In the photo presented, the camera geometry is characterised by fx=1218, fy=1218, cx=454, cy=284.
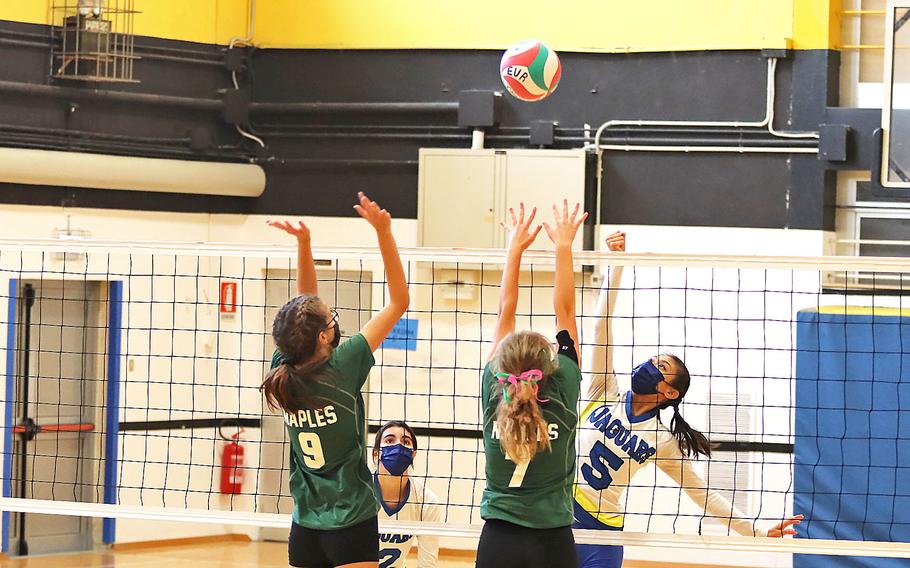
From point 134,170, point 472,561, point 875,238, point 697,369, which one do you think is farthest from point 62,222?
point 875,238

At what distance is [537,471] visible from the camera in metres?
4.08

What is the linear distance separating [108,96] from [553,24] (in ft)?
12.2

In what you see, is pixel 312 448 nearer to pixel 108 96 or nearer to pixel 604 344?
pixel 604 344

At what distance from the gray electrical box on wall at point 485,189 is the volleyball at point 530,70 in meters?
1.99

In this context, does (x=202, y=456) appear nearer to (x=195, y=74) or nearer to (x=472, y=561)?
(x=472, y=561)

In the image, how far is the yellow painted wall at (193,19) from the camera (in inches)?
401

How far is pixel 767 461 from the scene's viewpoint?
9.62 metres

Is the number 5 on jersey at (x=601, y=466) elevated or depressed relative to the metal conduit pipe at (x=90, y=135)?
depressed

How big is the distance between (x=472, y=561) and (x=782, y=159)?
13.5ft

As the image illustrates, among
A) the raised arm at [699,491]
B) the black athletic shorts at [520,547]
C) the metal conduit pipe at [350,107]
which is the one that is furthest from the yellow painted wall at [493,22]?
the black athletic shorts at [520,547]

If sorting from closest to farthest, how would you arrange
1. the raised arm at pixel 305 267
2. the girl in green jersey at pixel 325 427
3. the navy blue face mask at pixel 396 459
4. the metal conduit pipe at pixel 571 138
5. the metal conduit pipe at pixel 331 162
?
the girl in green jersey at pixel 325 427 → the raised arm at pixel 305 267 → the navy blue face mask at pixel 396 459 → the metal conduit pipe at pixel 571 138 → the metal conduit pipe at pixel 331 162

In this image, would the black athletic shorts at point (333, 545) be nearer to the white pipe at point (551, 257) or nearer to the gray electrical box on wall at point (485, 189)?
the white pipe at point (551, 257)

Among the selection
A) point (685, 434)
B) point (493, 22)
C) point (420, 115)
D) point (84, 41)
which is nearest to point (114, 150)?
point (84, 41)

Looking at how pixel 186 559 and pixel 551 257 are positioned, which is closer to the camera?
pixel 551 257
